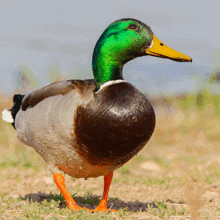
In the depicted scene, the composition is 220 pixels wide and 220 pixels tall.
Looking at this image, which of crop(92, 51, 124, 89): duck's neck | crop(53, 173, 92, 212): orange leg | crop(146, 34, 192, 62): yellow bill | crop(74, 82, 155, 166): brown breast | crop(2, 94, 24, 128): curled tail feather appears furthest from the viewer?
crop(2, 94, 24, 128): curled tail feather

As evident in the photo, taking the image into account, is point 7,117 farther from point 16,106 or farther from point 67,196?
point 67,196

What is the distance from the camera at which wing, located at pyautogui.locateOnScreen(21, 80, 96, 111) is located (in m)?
2.87

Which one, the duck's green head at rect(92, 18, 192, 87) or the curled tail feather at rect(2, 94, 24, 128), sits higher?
the duck's green head at rect(92, 18, 192, 87)

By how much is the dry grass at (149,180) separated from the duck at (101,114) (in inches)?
15.1

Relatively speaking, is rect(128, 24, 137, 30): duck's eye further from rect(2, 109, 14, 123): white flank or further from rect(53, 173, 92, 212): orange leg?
rect(2, 109, 14, 123): white flank

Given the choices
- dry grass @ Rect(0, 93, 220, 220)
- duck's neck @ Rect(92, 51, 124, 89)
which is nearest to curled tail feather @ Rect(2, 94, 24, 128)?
dry grass @ Rect(0, 93, 220, 220)

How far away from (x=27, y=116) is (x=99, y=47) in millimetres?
880

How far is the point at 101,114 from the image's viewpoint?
2557mm

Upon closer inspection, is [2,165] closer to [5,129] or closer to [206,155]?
[5,129]

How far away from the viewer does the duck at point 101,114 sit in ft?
8.40

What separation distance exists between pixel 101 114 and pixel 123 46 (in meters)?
0.60

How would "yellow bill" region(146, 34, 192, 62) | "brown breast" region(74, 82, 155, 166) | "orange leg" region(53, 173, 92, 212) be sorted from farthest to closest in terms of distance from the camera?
"orange leg" region(53, 173, 92, 212) → "yellow bill" region(146, 34, 192, 62) → "brown breast" region(74, 82, 155, 166)

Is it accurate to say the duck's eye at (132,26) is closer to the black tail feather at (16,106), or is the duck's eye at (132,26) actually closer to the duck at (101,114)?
the duck at (101,114)

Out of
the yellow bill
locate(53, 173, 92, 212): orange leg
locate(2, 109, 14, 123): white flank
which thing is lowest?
locate(53, 173, 92, 212): orange leg
